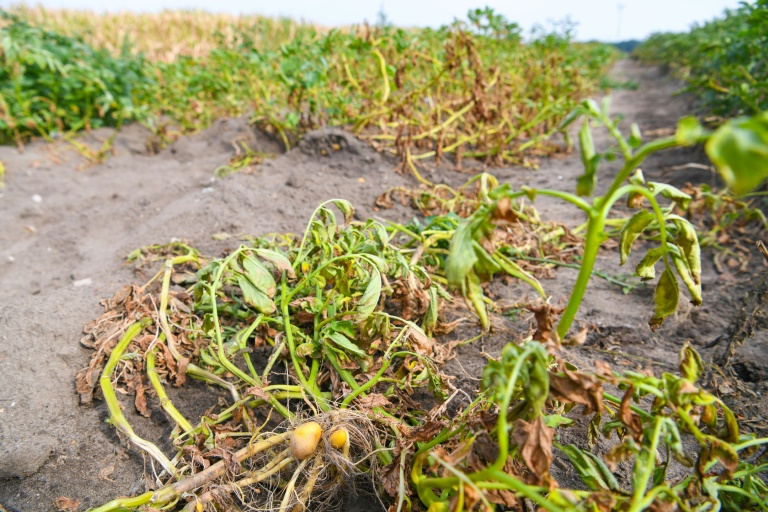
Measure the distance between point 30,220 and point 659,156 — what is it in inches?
193

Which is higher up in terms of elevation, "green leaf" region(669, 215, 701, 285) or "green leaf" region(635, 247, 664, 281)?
"green leaf" region(669, 215, 701, 285)

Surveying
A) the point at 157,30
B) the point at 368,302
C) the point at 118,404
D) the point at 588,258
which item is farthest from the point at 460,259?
the point at 157,30

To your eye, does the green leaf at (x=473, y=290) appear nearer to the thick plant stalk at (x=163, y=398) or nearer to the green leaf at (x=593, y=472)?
the green leaf at (x=593, y=472)

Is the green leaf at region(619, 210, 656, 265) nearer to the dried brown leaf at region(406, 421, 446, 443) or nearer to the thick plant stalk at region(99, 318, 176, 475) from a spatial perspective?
the dried brown leaf at region(406, 421, 446, 443)

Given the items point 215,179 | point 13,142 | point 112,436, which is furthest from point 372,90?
point 13,142

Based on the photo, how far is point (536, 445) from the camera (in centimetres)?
78

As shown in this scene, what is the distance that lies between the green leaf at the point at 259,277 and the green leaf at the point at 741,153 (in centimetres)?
108

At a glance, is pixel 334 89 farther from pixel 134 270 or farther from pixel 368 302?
pixel 368 302

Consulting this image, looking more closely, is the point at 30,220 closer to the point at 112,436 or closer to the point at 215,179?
the point at 215,179

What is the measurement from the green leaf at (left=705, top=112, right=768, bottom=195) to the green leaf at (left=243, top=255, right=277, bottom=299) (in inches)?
42.6

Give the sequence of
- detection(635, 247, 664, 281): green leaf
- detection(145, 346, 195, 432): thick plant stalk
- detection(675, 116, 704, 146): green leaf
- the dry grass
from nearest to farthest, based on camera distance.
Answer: detection(675, 116, 704, 146): green leaf < detection(635, 247, 664, 281): green leaf < detection(145, 346, 195, 432): thick plant stalk < the dry grass

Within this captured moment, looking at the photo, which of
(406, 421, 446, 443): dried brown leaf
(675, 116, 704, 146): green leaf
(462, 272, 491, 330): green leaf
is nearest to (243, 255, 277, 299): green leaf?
(406, 421, 446, 443): dried brown leaf

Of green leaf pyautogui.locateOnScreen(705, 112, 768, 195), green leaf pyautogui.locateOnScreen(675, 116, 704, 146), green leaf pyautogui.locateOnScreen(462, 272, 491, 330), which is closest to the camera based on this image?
green leaf pyautogui.locateOnScreen(705, 112, 768, 195)

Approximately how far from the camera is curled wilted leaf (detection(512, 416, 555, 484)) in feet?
2.54
